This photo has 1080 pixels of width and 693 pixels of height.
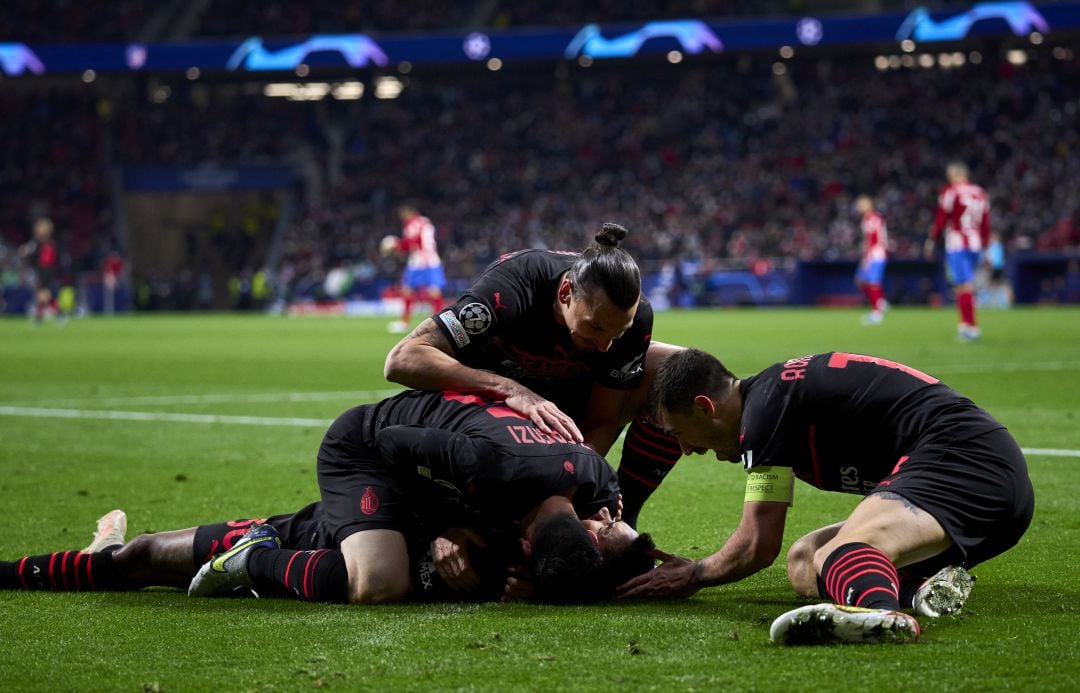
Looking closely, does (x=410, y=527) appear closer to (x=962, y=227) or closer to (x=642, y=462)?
(x=642, y=462)

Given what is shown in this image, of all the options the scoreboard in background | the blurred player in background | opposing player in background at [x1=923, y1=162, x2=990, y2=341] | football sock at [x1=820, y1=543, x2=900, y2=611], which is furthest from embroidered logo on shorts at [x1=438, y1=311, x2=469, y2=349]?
the scoreboard in background

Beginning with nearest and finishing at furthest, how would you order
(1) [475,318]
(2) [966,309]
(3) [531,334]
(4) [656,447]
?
(1) [475,318] → (3) [531,334] → (4) [656,447] → (2) [966,309]

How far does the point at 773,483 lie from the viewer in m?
4.31

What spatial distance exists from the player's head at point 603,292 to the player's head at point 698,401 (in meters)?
0.41

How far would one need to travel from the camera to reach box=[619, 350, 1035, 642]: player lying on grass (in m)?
4.18

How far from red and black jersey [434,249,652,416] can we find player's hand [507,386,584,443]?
444 millimetres

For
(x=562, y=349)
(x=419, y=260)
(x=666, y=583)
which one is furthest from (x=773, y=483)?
(x=419, y=260)

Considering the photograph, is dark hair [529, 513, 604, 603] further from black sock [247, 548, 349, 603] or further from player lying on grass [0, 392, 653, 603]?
black sock [247, 548, 349, 603]

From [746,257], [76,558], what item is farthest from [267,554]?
[746,257]

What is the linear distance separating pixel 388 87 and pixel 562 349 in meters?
A: 45.1

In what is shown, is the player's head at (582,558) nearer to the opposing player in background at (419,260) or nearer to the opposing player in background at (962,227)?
the opposing player in background at (962,227)

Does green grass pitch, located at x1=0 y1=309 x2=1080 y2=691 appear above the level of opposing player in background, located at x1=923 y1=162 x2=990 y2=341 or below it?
below

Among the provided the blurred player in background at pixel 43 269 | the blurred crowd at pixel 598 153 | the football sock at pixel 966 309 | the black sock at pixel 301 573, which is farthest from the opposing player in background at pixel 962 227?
the blurred player in background at pixel 43 269

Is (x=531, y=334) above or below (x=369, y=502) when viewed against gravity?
above
